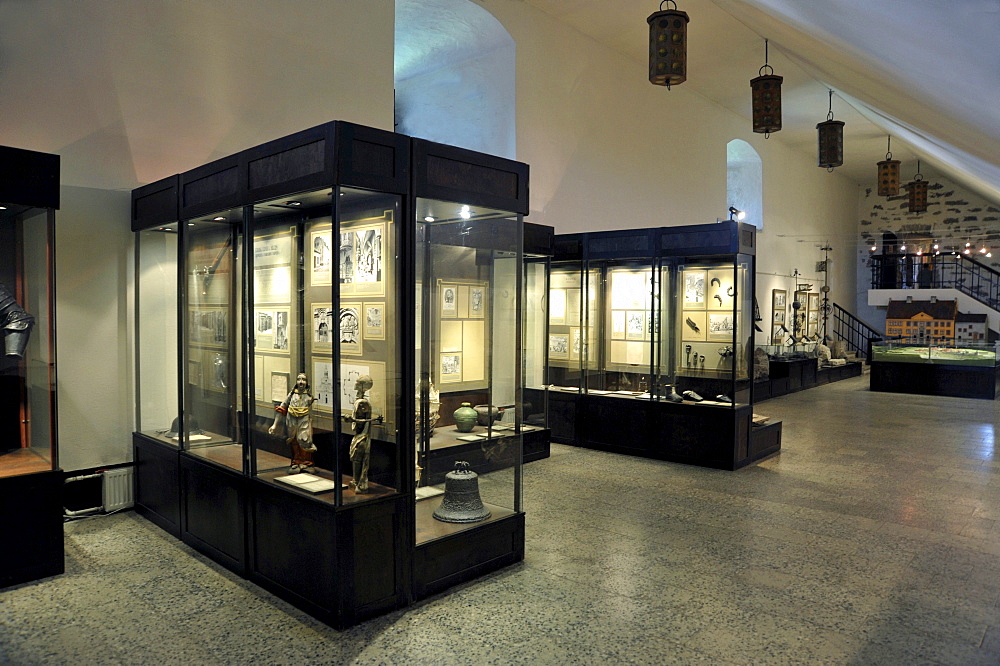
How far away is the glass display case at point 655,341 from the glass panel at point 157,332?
398cm

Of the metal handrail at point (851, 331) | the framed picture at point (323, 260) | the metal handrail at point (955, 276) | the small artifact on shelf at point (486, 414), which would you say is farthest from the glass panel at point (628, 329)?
the metal handrail at point (851, 331)

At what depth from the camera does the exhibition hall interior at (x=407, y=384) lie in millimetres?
3227

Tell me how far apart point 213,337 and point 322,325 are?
1.33 m

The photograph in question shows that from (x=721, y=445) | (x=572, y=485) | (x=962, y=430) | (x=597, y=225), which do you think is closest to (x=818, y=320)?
(x=962, y=430)

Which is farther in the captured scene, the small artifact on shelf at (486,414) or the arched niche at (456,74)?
the arched niche at (456,74)

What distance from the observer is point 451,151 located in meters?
3.61

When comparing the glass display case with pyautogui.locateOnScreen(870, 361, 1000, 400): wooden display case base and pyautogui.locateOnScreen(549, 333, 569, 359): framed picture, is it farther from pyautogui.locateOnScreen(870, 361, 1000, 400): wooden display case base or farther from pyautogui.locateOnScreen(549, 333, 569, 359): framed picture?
pyautogui.locateOnScreen(870, 361, 1000, 400): wooden display case base

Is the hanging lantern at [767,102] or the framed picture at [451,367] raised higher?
the hanging lantern at [767,102]

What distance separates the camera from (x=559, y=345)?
772 centimetres

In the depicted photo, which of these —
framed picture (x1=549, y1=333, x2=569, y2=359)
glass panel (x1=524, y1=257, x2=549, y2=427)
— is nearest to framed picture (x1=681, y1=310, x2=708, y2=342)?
framed picture (x1=549, y1=333, x2=569, y2=359)

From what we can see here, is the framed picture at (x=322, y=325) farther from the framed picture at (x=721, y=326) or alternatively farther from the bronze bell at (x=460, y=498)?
the framed picture at (x=721, y=326)

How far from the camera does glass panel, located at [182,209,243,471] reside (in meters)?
4.02

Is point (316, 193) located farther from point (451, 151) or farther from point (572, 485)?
point (572, 485)

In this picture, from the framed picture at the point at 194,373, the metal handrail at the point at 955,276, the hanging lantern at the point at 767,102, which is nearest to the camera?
the framed picture at the point at 194,373
